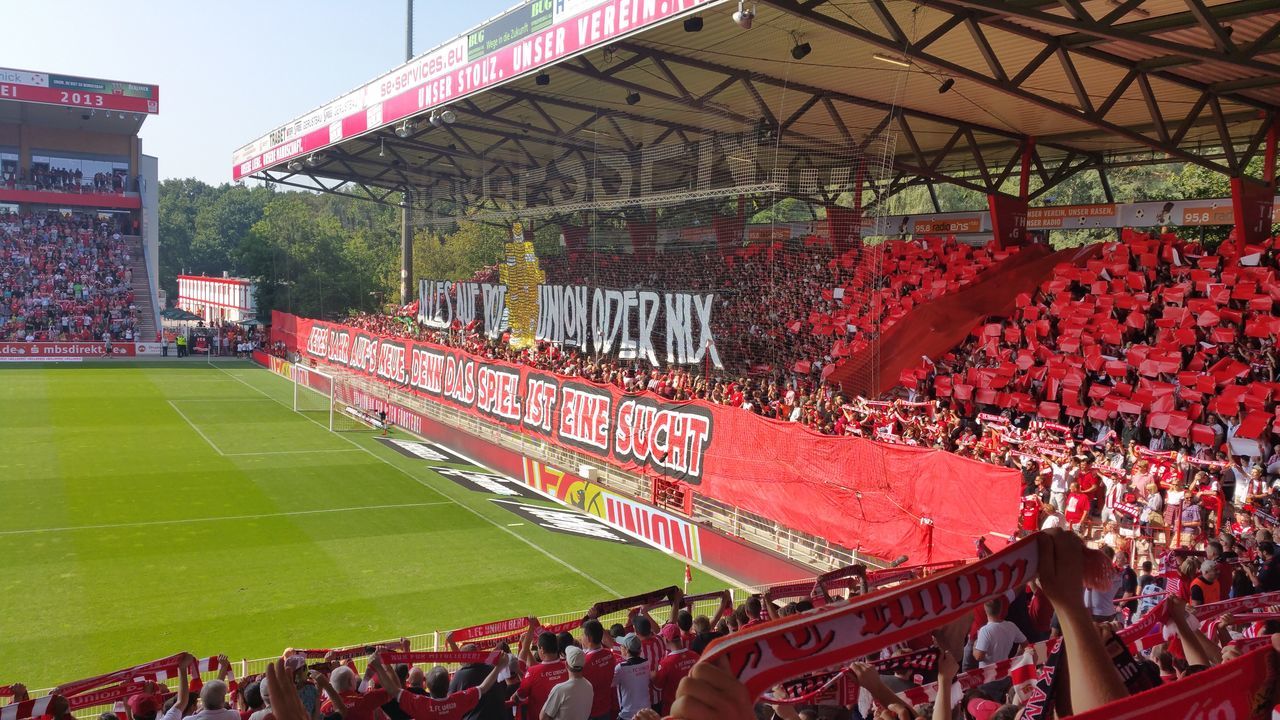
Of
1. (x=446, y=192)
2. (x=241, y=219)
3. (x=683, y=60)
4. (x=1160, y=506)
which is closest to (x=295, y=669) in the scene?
(x=1160, y=506)

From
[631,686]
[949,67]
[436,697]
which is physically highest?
[949,67]

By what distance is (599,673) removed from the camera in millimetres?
6863

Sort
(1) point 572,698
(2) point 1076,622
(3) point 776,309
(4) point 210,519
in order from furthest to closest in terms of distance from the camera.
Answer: (3) point 776,309
(4) point 210,519
(1) point 572,698
(2) point 1076,622

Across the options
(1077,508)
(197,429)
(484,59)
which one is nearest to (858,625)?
(1077,508)

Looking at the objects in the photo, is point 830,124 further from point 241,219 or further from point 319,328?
point 241,219

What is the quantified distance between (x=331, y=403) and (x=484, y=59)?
13678 millimetres

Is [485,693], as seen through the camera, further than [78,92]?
No

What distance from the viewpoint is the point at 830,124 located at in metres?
23.8

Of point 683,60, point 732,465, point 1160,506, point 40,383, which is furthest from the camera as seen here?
point 40,383

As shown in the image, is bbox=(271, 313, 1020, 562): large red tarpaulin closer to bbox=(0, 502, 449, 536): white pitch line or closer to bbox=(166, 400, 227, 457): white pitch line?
bbox=(0, 502, 449, 536): white pitch line

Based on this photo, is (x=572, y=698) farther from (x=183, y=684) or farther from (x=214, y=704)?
(x=183, y=684)

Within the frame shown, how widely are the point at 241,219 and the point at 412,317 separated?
88027 millimetres

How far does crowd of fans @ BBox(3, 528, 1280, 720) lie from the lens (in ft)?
7.39

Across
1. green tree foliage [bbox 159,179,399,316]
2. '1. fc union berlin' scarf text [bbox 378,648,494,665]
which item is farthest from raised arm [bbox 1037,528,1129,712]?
green tree foliage [bbox 159,179,399,316]
